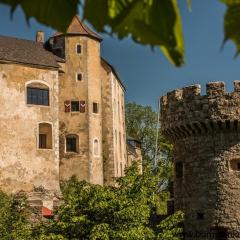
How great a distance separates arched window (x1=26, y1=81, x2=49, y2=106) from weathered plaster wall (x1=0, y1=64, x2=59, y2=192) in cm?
30

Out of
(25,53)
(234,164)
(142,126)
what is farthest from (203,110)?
(142,126)

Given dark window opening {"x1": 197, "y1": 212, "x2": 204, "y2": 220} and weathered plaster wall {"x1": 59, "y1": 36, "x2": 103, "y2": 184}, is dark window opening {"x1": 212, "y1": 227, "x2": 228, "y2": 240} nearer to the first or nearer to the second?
dark window opening {"x1": 197, "y1": 212, "x2": 204, "y2": 220}

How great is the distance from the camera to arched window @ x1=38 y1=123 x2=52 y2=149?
1586 inches

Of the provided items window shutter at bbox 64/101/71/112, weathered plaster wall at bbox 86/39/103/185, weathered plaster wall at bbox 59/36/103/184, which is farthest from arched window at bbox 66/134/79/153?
window shutter at bbox 64/101/71/112

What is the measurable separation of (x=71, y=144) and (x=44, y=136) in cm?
209

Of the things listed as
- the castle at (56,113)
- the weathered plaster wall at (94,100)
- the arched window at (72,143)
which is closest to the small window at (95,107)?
the castle at (56,113)

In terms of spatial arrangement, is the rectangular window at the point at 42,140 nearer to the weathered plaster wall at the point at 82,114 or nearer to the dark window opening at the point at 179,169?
the weathered plaster wall at the point at 82,114

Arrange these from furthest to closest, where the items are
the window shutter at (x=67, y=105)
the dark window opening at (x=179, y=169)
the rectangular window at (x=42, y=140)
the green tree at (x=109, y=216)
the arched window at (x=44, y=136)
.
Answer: the window shutter at (x=67, y=105)
the rectangular window at (x=42, y=140)
the arched window at (x=44, y=136)
the dark window opening at (x=179, y=169)
the green tree at (x=109, y=216)

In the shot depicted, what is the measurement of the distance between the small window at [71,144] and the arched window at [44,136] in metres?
1.72

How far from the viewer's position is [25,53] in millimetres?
41875

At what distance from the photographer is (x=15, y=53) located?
4128 centimetres

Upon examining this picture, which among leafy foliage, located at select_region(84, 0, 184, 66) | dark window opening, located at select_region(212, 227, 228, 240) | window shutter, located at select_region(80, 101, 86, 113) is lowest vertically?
dark window opening, located at select_region(212, 227, 228, 240)

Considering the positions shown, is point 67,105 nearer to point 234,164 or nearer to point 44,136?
point 44,136

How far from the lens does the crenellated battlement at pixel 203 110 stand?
71.5 feet
